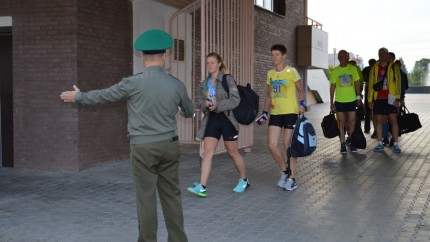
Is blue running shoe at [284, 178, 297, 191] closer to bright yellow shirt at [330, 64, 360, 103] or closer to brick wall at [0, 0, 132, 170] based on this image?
brick wall at [0, 0, 132, 170]

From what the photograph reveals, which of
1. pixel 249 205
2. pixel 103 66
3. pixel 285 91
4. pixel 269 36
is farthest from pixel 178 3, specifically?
pixel 269 36

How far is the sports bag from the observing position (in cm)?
732

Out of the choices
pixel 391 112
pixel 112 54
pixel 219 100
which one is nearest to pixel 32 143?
pixel 112 54

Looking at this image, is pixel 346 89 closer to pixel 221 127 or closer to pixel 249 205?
pixel 221 127

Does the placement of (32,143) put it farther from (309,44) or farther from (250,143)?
(309,44)

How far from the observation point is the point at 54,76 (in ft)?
29.9

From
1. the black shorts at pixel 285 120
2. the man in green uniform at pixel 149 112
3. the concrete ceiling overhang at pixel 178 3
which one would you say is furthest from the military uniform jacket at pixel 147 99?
the concrete ceiling overhang at pixel 178 3

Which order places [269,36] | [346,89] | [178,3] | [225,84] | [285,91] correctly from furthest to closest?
1. [269,36]
2. [178,3]
3. [346,89]
4. [285,91]
5. [225,84]

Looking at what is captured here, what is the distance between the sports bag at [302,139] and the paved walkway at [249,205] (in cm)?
53

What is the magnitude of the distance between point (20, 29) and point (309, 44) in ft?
52.0

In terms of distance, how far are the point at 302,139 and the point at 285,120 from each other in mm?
352

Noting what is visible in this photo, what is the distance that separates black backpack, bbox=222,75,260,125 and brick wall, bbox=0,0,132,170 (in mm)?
3001

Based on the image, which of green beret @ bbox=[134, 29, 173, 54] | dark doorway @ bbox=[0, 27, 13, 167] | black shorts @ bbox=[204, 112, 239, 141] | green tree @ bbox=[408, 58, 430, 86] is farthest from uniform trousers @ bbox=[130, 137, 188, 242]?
green tree @ bbox=[408, 58, 430, 86]

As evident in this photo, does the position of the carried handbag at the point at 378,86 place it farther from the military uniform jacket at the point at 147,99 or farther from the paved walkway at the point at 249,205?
the military uniform jacket at the point at 147,99
